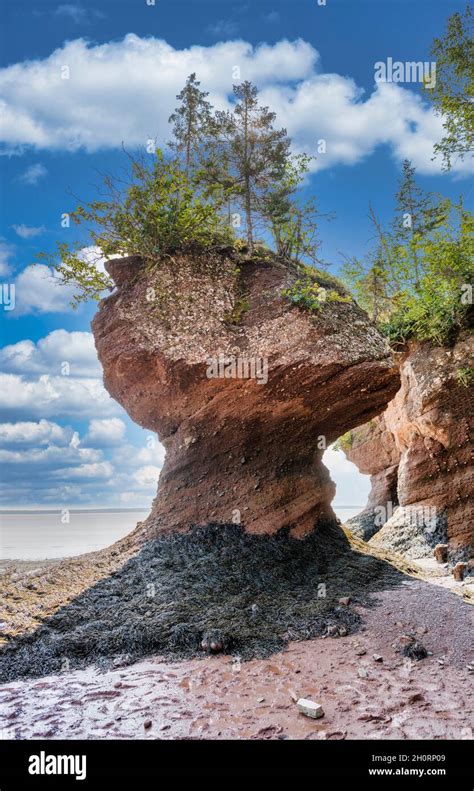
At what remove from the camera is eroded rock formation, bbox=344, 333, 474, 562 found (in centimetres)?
1481

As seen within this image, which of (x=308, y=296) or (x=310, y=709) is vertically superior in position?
(x=308, y=296)

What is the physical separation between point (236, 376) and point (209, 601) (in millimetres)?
4432

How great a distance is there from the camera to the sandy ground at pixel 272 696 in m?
4.70

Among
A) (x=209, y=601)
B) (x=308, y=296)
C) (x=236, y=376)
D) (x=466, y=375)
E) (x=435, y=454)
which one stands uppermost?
(x=308, y=296)

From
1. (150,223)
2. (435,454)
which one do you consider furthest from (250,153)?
(435,454)

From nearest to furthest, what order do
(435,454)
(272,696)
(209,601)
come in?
(272,696) < (209,601) < (435,454)

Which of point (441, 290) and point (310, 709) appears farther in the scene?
point (441, 290)

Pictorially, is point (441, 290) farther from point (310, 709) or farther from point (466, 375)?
point (310, 709)

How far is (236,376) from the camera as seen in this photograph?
10.6 metres

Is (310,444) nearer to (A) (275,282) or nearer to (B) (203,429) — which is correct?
(B) (203,429)

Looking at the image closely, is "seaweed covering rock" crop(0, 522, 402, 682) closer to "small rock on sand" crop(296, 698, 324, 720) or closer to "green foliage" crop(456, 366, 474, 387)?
"small rock on sand" crop(296, 698, 324, 720)

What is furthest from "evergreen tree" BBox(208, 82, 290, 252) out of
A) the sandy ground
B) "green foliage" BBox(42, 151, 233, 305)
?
the sandy ground

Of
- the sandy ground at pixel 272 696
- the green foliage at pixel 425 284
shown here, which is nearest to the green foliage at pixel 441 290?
the green foliage at pixel 425 284

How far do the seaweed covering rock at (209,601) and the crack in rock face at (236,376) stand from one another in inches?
24.1
